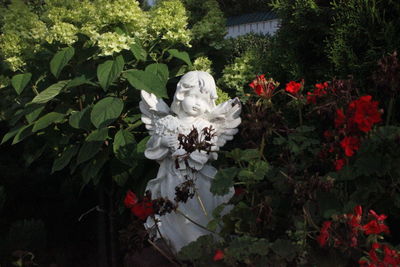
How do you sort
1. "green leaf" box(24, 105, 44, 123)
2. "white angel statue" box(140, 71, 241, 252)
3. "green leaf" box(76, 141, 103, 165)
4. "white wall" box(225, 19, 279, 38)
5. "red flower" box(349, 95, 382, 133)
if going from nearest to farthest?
1. "red flower" box(349, 95, 382, 133)
2. "white angel statue" box(140, 71, 241, 252)
3. "green leaf" box(76, 141, 103, 165)
4. "green leaf" box(24, 105, 44, 123)
5. "white wall" box(225, 19, 279, 38)

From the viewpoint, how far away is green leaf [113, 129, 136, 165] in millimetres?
3004

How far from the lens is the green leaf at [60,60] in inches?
121

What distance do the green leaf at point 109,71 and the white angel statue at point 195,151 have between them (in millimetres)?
439

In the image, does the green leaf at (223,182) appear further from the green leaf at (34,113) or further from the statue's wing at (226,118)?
the green leaf at (34,113)

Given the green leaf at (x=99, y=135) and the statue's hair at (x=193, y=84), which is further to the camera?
the green leaf at (x=99, y=135)

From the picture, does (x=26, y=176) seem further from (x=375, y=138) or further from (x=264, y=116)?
(x=375, y=138)

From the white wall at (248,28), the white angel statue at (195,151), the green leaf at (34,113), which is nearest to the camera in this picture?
the white angel statue at (195,151)

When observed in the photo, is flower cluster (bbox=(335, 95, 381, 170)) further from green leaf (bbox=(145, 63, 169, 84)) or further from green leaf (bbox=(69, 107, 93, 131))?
green leaf (bbox=(69, 107, 93, 131))

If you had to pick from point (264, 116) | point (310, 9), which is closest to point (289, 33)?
point (310, 9)

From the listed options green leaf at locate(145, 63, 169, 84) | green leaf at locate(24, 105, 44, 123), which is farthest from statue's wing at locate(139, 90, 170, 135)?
green leaf at locate(24, 105, 44, 123)

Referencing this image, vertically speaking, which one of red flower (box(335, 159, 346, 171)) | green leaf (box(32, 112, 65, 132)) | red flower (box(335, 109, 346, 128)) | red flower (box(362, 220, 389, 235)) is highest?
red flower (box(335, 109, 346, 128))

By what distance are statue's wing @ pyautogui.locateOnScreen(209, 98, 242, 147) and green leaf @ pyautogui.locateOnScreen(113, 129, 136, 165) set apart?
63 cm

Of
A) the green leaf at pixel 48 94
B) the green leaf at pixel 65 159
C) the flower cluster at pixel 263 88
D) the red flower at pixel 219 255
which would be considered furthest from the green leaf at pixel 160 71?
the red flower at pixel 219 255

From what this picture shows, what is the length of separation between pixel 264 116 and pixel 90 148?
5.24 feet
